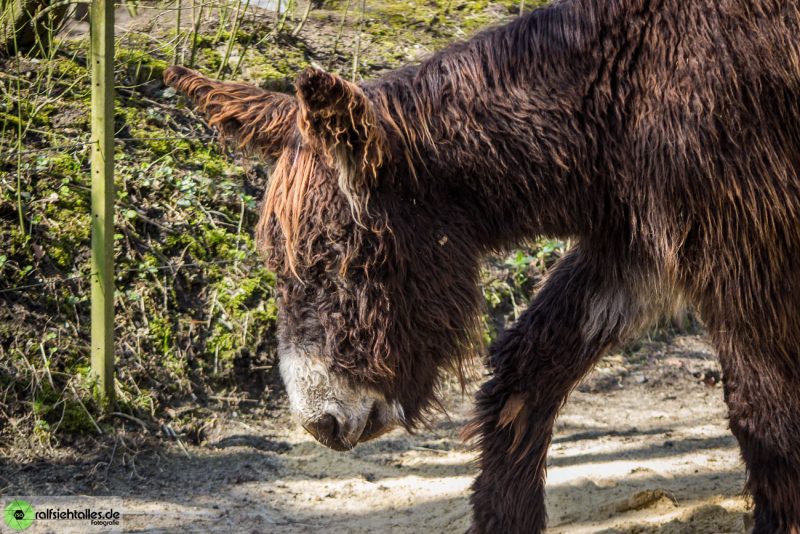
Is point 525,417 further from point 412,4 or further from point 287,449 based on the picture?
point 412,4

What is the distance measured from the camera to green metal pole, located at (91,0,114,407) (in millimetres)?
4375

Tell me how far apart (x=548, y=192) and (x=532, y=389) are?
0.86 m

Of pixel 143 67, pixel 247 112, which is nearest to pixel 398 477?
pixel 247 112

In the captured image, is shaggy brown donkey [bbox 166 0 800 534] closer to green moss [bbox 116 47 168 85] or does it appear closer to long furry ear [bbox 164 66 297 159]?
long furry ear [bbox 164 66 297 159]

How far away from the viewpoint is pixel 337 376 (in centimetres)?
315

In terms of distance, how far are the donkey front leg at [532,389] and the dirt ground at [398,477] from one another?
271mm

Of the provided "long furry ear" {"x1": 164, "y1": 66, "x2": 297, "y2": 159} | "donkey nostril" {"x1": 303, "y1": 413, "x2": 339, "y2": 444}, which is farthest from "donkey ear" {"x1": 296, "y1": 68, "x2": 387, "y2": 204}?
"donkey nostril" {"x1": 303, "y1": 413, "x2": 339, "y2": 444}

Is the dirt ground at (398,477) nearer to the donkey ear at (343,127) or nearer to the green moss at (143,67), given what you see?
the donkey ear at (343,127)

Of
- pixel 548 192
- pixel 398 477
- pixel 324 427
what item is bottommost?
pixel 398 477

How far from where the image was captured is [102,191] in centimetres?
445

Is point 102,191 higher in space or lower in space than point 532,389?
higher

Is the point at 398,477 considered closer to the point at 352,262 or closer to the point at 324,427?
the point at 324,427

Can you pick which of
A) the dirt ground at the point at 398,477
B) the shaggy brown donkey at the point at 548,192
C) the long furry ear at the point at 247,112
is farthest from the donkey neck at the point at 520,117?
the dirt ground at the point at 398,477

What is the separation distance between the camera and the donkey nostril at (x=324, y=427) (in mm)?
3160
